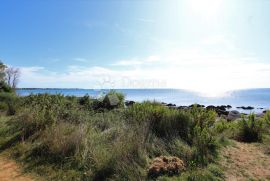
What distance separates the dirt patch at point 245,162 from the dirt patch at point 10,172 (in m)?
4.25

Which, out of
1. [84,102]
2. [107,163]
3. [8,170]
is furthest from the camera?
[84,102]

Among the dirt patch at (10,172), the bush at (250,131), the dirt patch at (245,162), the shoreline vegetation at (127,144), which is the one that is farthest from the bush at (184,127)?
the dirt patch at (10,172)

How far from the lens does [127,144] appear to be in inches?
204

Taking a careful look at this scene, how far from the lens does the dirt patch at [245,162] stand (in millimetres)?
4789

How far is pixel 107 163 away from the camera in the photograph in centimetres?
488

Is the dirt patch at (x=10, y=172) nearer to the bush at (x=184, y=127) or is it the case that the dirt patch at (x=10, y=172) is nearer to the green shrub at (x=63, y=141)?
the green shrub at (x=63, y=141)

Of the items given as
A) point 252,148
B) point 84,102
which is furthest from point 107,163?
point 84,102

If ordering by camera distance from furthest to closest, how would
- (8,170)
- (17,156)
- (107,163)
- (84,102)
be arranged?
(84,102), (17,156), (8,170), (107,163)

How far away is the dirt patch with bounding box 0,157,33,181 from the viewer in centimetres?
501

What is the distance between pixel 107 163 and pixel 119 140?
2.34ft

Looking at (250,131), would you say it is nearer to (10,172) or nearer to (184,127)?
(184,127)

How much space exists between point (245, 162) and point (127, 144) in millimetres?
2777

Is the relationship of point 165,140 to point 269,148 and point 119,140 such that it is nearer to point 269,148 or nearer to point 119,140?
Result: point 119,140

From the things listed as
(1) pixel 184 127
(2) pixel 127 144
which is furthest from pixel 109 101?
(2) pixel 127 144
